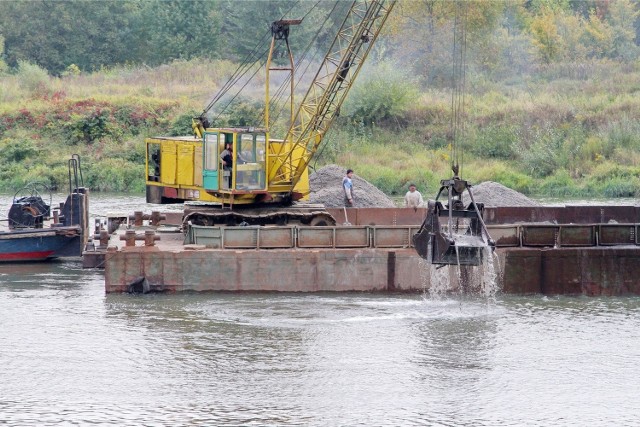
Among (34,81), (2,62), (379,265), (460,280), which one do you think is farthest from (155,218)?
(2,62)

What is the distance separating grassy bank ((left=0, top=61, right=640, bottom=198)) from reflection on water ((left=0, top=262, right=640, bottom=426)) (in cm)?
2473

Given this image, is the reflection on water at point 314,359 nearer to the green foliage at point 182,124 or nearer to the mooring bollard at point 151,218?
the mooring bollard at point 151,218

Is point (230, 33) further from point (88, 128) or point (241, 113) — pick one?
point (241, 113)

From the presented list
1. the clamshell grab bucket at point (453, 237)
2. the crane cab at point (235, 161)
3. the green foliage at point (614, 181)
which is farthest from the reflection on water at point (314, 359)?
the green foliage at point (614, 181)

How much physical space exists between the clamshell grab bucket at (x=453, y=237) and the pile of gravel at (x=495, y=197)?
1002cm

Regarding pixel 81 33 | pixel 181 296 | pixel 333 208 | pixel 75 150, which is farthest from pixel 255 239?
pixel 81 33

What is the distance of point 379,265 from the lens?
24812 mm

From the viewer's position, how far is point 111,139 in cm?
5628

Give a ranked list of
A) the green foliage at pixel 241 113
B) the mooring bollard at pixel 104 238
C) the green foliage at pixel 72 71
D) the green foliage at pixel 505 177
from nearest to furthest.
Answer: the mooring bollard at pixel 104 238 < the green foliage at pixel 505 177 < the green foliage at pixel 241 113 < the green foliage at pixel 72 71

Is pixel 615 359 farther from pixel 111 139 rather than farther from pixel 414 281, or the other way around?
pixel 111 139

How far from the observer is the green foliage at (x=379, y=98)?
56938 mm

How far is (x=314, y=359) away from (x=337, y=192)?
13.6 m

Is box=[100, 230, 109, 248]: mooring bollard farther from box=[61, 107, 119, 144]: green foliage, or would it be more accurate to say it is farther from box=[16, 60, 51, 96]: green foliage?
box=[16, 60, 51, 96]: green foliage

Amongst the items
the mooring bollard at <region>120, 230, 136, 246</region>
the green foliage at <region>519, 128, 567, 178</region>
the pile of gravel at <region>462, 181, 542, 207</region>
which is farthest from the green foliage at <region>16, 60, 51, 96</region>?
the mooring bollard at <region>120, 230, 136, 246</region>
